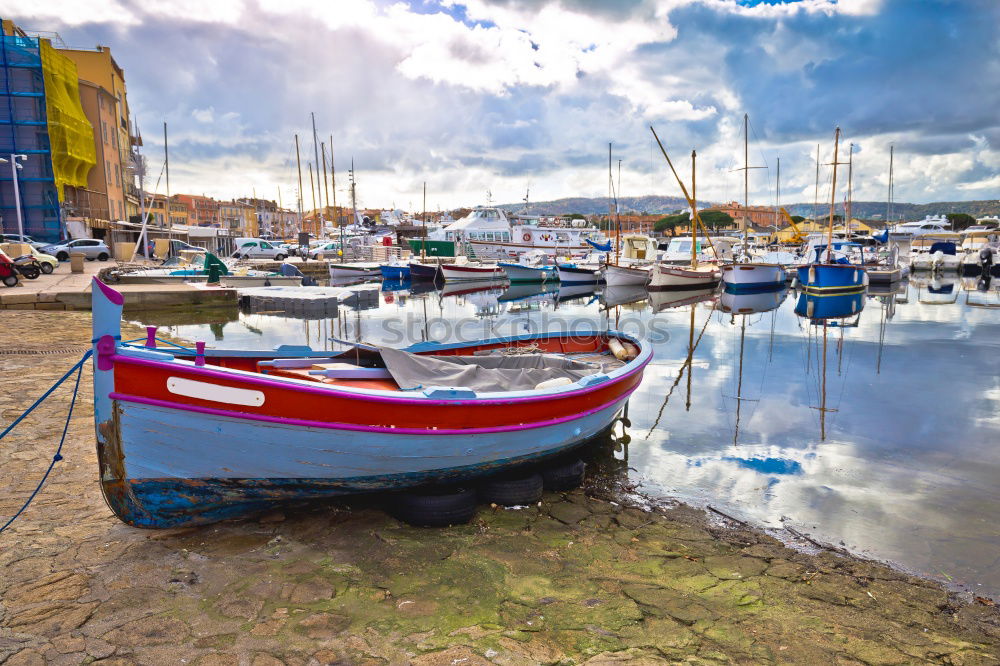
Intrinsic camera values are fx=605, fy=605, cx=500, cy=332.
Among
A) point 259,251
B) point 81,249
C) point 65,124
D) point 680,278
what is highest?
point 65,124

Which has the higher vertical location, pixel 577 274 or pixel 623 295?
pixel 577 274

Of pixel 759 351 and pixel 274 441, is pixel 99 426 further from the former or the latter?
pixel 759 351

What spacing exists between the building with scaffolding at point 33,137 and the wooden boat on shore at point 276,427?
141ft

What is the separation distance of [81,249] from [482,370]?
38.7 m

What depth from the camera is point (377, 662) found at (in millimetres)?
3529

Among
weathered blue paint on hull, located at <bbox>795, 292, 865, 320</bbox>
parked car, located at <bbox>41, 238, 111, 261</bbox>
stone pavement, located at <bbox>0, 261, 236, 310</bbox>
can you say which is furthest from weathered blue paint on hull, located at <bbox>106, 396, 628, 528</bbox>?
parked car, located at <bbox>41, 238, 111, 261</bbox>

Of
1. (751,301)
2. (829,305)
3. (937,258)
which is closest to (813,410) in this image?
(829,305)

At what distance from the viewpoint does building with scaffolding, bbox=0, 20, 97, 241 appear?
126ft

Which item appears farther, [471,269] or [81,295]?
[471,269]

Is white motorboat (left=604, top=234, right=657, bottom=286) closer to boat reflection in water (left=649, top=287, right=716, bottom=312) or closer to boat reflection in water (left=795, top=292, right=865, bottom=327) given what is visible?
boat reflection in water (left=649, top=287, right=716, bottom=312)

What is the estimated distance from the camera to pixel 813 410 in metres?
10.3

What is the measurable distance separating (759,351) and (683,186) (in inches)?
678

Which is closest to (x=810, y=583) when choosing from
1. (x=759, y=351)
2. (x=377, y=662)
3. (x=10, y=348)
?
(x=377, y=662)

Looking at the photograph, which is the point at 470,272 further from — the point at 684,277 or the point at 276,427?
the point at 276,427
